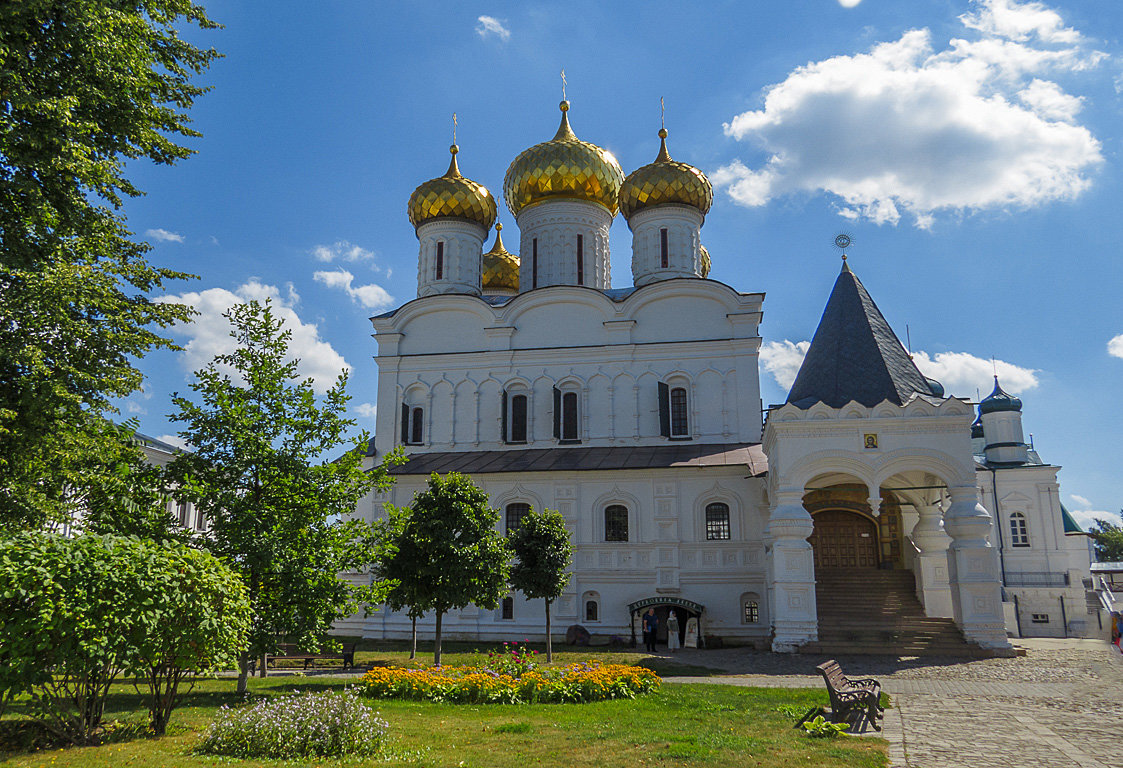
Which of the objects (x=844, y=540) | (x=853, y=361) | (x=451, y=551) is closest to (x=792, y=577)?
(x=844, y=540)

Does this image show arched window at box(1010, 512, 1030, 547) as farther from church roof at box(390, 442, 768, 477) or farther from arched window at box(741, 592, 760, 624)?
arched window at box(741, 592, 760, 624)

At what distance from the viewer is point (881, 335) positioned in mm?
19656

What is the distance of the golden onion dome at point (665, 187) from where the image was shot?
86.8ft

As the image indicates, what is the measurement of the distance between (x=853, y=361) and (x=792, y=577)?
525cm

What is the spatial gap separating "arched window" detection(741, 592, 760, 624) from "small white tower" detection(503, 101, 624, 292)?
1127cm

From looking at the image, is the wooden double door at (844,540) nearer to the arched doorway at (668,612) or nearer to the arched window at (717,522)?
the arched window at (717,522)

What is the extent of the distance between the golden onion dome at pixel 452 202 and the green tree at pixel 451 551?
1449cm

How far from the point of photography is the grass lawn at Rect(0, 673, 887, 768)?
6863 millimetres

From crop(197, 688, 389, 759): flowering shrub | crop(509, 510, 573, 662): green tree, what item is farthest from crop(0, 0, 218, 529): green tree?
crop(509, 510, 573, 662): green tree

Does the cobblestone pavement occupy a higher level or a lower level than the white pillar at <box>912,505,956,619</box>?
lower

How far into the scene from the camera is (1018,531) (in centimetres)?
2866

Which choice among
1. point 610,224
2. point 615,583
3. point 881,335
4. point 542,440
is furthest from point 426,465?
point 881,335

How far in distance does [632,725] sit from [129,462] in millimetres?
7013

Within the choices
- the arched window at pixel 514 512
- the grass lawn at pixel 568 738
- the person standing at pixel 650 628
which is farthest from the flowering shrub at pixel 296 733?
the arched window at pixel 514 512
